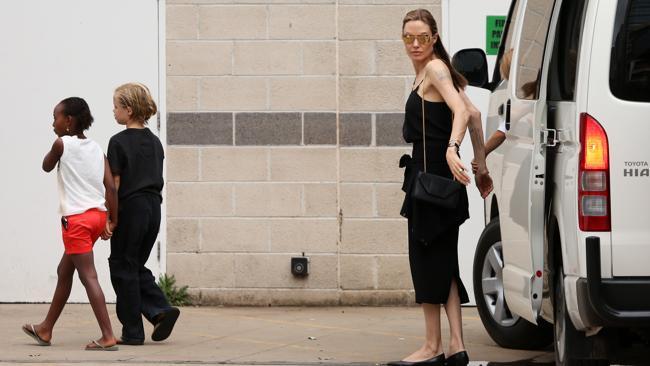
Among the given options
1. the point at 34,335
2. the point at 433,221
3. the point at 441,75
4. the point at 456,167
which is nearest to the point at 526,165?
the point at 456,167

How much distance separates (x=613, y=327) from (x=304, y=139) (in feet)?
16.1

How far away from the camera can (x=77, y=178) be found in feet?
26.7

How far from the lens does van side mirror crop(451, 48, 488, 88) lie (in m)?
8.15

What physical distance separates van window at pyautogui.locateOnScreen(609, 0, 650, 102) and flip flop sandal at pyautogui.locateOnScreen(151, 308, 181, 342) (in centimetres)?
361

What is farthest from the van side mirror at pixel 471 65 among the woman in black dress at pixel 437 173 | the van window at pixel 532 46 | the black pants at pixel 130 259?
the black pants at pixel 130 259

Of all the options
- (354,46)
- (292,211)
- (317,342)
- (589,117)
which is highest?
(354,46)

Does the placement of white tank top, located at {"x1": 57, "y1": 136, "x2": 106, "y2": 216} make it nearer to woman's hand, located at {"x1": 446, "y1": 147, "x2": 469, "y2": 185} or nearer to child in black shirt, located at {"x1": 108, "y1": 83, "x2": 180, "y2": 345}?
child in black shirt, located at {"x1": 108, "y1": 83, "x2": 180, "y2": 345}

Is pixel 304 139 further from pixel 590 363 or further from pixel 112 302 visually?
pixel 590 363

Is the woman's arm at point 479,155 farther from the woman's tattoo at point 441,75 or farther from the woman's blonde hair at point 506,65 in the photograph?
the woman's blonde hair at point 506,65

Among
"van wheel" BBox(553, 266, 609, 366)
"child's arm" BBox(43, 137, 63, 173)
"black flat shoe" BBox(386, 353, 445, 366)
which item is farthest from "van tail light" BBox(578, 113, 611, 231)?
"child's arm" BBox(43, 137, 63, 173)

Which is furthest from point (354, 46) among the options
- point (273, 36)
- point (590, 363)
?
point (590, 363)

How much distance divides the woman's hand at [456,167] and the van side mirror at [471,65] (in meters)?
1.34

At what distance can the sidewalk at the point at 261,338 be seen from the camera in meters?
7.75

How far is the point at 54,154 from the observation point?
808 cm
